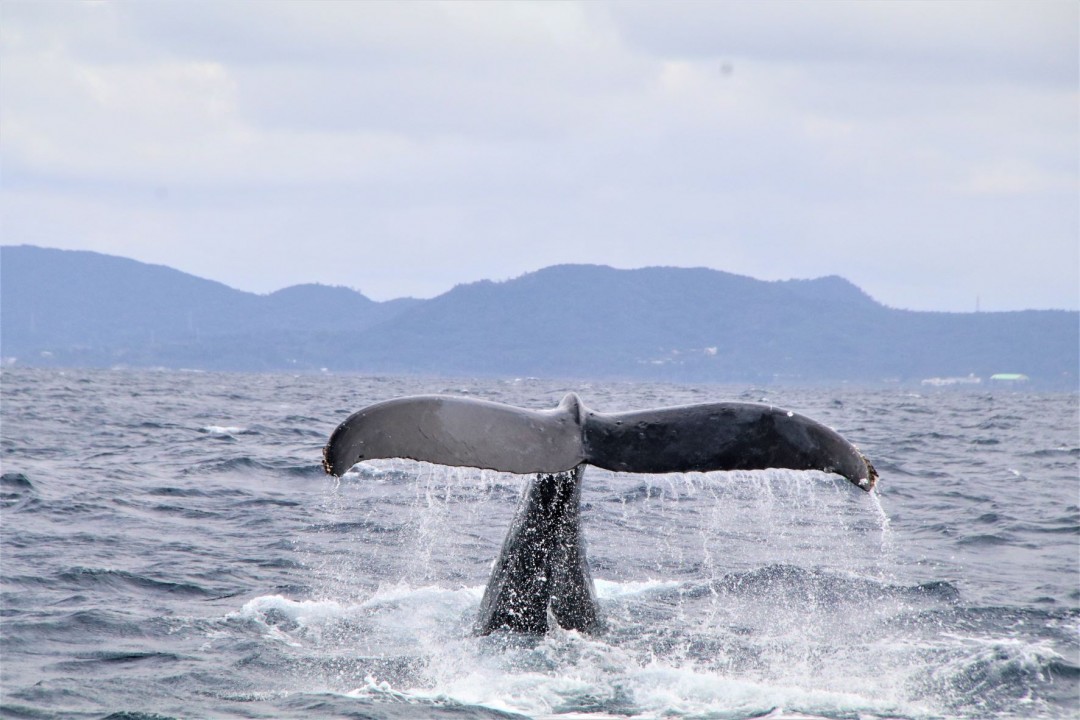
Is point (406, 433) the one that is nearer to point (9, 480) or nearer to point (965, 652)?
point (965, 652)

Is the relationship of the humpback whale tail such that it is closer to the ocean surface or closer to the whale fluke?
→ the whale fluke

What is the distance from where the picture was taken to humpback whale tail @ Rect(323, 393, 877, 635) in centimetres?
481

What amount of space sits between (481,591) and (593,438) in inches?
117

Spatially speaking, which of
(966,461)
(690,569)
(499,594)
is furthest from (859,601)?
(966,461)

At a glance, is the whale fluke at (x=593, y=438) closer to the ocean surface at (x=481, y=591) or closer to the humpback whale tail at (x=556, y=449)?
the humpback whale tail at (x=556, y=449)

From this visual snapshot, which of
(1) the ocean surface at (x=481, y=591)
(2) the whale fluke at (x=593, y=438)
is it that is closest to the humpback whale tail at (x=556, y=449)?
(2) the whale fluke at (x=593, y=438)

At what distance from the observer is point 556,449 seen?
5289 mm

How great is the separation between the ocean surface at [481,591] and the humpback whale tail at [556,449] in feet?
0.68

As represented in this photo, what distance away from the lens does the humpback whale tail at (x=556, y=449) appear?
15.8 ft

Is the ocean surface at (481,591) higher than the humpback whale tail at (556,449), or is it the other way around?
the humpback whale tail at (556,449)

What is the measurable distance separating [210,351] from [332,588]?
18495 cm

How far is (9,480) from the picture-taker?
13039 millimetres

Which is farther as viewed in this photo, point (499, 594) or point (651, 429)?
point (499, 594)

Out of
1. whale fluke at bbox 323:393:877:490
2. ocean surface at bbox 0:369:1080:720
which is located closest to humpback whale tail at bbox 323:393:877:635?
whale fluke at bbox 323:393:877:490
